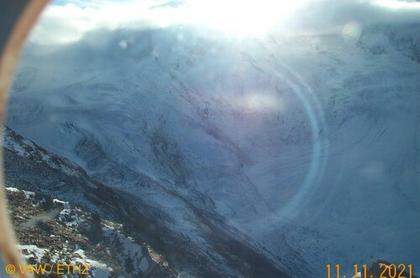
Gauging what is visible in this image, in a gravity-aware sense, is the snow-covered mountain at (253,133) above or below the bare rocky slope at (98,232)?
above

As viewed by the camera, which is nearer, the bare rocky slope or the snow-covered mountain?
the bare rocky slope

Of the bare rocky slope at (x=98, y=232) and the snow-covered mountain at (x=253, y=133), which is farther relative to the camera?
the snow-covered mountain at (x=253, y=133)

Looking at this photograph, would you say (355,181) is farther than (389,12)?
No

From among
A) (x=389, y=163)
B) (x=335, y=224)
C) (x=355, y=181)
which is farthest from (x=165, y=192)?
(x=389, y=163)

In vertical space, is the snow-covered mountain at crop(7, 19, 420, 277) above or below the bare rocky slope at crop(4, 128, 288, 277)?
above

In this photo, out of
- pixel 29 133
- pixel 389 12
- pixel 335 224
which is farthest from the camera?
pixel 389 12

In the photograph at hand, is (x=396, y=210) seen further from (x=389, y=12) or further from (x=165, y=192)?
(x=389, y=12)

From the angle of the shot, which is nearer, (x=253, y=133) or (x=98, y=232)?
(x=98, y=232)

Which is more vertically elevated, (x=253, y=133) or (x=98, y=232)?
(x=253, y=133)
